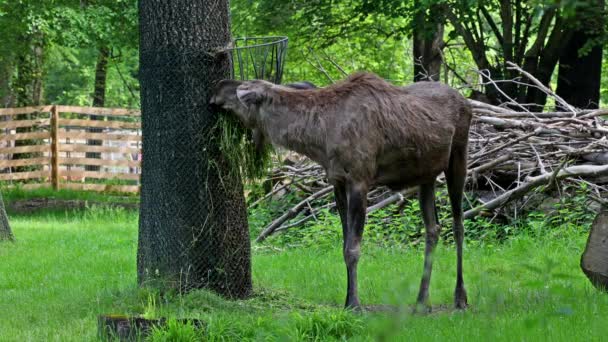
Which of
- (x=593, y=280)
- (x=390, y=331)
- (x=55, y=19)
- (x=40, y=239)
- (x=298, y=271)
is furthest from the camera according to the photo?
(x=55, y=19)

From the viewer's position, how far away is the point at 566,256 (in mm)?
9789

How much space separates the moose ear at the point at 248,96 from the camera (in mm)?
7379

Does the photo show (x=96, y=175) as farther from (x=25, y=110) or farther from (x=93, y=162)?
(x=25, y=110)

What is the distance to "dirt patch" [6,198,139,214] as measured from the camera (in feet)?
67.5

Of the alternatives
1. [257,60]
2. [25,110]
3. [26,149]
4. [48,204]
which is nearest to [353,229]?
[257,60]

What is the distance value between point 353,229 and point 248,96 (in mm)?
1447

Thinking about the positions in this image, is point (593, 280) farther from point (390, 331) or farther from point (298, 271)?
point (390, 331)

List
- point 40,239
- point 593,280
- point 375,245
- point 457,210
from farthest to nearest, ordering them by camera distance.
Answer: point 40,239, point 375,245, point 457,210, point 593,280

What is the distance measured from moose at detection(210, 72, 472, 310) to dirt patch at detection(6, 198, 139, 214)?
13.4 meters

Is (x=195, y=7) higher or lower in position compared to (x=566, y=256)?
higher

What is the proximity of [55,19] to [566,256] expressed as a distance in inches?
542

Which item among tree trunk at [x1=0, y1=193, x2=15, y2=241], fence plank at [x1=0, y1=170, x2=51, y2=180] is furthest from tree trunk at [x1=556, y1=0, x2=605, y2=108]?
fence plank at [x1=0, y1=170, x2=51, y2=180]

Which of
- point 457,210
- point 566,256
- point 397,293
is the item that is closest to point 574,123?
point 566,256

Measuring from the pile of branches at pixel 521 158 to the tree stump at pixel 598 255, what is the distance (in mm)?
3454
